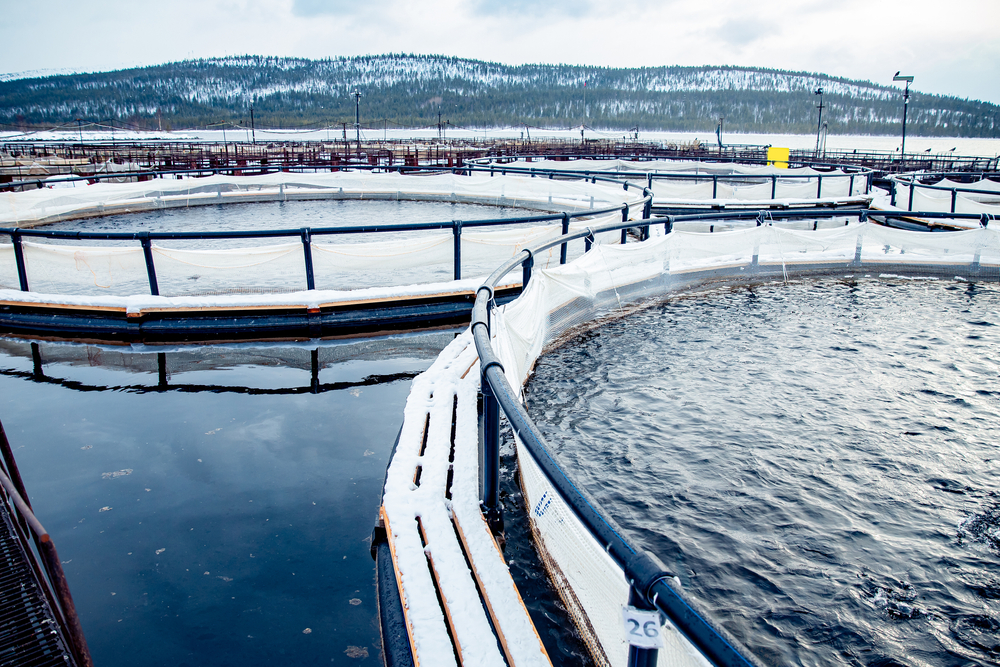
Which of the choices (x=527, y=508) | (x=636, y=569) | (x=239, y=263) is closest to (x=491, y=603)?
(x=527, y=508)

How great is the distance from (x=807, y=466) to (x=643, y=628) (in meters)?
4.25

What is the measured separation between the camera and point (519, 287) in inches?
429

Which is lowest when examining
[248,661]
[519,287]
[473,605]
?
[248,661]

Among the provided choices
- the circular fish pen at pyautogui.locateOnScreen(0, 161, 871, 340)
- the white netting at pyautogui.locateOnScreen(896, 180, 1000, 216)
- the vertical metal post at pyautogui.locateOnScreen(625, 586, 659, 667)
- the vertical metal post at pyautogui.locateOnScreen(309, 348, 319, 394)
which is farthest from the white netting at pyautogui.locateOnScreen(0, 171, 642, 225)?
the vertical metal post at pyautogui.locateOnScreen(625, 586, 659, 667)

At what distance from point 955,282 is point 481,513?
1282 centimetres

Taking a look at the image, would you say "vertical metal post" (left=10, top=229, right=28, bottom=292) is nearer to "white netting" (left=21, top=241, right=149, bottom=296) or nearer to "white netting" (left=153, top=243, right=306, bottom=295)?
"white netting" (left=21, top=241, right=149, bottom=296)

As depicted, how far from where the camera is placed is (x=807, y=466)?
5.45 meters

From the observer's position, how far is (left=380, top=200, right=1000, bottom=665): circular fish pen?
190cm

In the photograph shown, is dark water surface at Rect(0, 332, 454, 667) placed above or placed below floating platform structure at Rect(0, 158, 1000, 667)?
below

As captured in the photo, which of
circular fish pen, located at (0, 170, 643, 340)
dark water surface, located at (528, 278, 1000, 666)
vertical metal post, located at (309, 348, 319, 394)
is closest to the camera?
dark water surface, located at (528, 278, 1000, 666)

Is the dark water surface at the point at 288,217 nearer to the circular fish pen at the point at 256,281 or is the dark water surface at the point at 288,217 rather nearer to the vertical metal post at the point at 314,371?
the circular fish pen at the point at 256,281

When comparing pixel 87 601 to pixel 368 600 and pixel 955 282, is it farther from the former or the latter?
pixel 955 282

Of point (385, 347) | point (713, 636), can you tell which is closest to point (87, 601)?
point (713, 636)

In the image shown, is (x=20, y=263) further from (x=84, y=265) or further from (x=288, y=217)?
(x=288, y=217)
